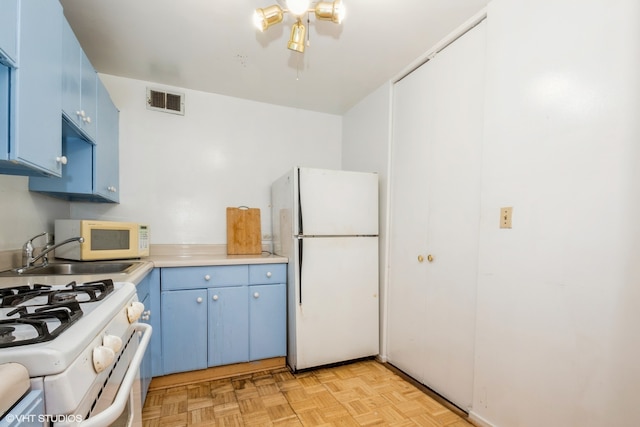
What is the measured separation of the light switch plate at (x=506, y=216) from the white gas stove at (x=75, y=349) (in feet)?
5.27

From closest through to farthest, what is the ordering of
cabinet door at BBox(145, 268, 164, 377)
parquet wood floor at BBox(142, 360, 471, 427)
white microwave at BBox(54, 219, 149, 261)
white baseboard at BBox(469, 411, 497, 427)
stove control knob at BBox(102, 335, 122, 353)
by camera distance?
stove control knob at BBox(102, 335, 122, 353) → white baseboard at BBox(469, 411, 497, 427) → parquet wood floor at BBox(142, 360, 471, 427) → white microwave at BBox(54, 219, 149, 261) → cabinet door at BBox(145, 268, 164, 377)

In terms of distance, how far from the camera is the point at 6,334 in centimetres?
58

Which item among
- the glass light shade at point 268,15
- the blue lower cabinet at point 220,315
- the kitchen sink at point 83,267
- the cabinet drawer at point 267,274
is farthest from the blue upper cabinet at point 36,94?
the cabinet drawer at point 267,274

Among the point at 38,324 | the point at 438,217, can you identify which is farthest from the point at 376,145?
the point at 38,324

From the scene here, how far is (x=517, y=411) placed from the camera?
140 cm

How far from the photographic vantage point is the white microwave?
178 centimetres

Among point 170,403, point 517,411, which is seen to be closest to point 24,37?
point 170,403

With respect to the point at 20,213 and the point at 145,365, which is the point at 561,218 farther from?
the point at 20,213

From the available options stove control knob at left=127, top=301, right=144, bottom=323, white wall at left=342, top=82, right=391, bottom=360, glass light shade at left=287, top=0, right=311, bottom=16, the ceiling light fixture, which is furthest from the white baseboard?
glass light shade at left=287, top=0, right=311, bottom=16

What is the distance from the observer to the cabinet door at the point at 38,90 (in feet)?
3.11

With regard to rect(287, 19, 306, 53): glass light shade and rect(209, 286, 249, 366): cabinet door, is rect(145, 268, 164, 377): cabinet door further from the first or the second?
rect(287, 19, 306, 53): glass light shade

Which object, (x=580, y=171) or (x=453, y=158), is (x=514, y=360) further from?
(x=453, y=158)

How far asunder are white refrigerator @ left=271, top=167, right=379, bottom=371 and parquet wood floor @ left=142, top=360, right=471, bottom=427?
0.20 meters

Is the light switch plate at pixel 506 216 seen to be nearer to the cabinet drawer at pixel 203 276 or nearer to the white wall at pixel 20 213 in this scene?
the cabinet drawer at pixel 203 276
